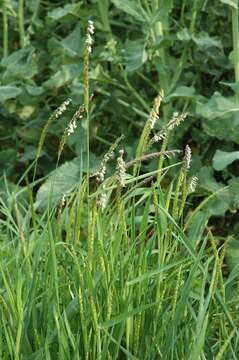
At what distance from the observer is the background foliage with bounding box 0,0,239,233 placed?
10.1ft

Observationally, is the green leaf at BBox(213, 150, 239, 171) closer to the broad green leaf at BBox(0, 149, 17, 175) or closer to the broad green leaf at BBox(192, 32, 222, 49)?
the broad green leaf at BBox(192, 32, 222, 49)

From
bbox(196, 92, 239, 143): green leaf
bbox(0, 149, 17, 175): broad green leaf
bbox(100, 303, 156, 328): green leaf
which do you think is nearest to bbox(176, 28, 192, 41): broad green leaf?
bbox(196, 92, 239, 143): green leaf

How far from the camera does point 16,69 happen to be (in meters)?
3.47

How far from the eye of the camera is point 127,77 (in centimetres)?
341

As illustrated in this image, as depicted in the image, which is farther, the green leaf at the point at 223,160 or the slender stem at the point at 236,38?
the slender stem at the point at 236,38

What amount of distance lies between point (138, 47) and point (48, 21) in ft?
1.42

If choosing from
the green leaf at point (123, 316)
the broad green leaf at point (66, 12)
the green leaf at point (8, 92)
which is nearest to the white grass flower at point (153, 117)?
the green leaf at point (123, 316)

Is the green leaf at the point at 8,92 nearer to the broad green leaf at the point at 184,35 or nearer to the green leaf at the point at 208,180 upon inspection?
the broad green leaf at the point at 184,35

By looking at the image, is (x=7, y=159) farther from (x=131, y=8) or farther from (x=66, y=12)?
(x=131, y=8)

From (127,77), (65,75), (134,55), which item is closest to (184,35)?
(134,55)

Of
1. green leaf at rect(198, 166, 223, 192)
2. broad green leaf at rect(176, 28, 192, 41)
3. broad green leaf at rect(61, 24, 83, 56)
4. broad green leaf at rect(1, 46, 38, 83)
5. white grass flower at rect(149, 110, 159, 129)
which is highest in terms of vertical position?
white grass flower at rect(149, 110, 159, 129)

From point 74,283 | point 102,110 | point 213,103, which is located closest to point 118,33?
point 102,110

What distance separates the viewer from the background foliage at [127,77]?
3082 mm

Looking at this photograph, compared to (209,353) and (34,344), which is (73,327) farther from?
(209,353)
